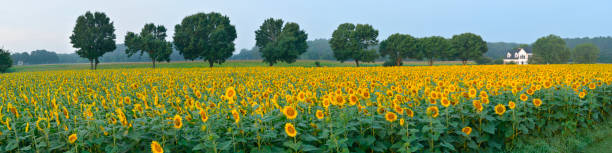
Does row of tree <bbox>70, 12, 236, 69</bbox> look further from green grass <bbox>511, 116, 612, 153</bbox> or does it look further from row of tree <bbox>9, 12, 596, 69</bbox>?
green grass <bbox>511, 116, 612, 153</bbox>

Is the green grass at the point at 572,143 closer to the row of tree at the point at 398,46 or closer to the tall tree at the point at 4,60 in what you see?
the row of tree at the point at 398,46

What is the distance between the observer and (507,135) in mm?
5766

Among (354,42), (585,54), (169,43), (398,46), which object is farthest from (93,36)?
(585,54)

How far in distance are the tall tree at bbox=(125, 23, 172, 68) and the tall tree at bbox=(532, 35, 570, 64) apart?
91809mm

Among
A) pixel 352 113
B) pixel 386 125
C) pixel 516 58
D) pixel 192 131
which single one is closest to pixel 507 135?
pixel 386 125

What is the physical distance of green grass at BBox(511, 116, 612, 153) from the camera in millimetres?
5922

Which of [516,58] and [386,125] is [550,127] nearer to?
[386,125]

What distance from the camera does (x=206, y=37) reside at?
55.2 metres

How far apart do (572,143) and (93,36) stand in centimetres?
6169

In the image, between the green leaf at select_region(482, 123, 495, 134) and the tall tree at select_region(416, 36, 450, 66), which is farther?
the tall tree at select_region(416, 36, 450, 66)

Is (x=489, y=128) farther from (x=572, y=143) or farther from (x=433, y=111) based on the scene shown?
(x=572, y=143)

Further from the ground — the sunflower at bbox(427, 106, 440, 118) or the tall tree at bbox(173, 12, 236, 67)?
the tall tree at bbox(173, 12, 236, 67)

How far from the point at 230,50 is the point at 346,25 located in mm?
24394

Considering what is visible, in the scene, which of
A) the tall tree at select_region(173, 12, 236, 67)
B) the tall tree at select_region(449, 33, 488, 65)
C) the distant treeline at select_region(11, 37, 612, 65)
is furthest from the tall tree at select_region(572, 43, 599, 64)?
the tall tree at select_region(173, 12, 236, 67)
